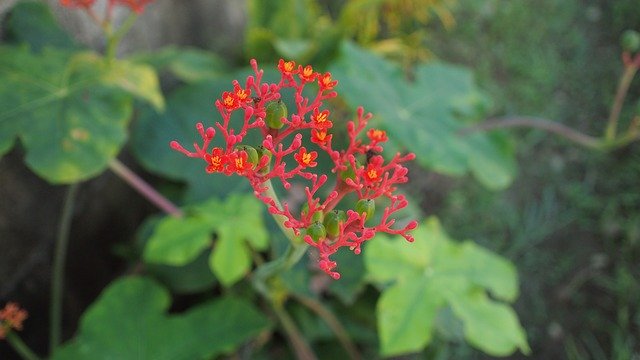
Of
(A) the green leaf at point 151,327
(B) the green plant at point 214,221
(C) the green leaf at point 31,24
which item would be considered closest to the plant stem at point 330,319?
(B) the green plant at point 214,221

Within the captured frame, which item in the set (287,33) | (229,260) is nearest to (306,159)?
(229,260)

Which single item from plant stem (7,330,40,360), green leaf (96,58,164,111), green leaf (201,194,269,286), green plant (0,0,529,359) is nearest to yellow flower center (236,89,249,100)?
green plant (0,0,529,359)

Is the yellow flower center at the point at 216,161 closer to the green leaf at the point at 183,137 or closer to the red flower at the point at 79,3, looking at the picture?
the red flower at the point at 79,3

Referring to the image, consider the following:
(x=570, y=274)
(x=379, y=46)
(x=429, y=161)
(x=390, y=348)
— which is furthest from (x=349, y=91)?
(x=570, y=274)

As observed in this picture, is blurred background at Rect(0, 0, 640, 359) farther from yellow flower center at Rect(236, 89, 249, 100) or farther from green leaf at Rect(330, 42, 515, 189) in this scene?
yellow flower center at Rect(236, 89, 249, 100)

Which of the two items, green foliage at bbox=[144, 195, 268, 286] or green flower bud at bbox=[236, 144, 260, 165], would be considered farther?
green foliage at bbox=[144, 195, 268, 286]

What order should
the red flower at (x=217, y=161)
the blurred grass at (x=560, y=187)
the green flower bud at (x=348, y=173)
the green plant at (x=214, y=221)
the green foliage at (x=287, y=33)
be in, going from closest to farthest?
1. the red flower at (x=217, y=161)
2. the green flower bud at (x=348, y=173)
3. the green plant at (x=214, y=221)
4. the green foliage at (x=287, y=33)
5. the blurred grass at (x=560, y=187)
